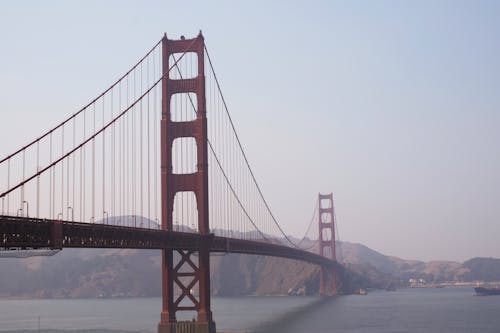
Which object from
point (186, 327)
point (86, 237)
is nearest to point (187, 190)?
point (186, 327)

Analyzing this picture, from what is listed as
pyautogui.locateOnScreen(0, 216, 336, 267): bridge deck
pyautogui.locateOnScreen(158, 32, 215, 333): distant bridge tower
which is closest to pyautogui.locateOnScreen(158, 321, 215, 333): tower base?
pyautogui.locateOnScreen(158, 32, 215, 333): distant bridge tower

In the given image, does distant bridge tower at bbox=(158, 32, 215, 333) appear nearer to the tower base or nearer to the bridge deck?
the tower base

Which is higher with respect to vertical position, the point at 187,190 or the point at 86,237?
the point at 187,190

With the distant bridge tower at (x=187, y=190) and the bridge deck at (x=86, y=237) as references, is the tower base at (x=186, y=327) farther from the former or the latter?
the bridge deck at (x=86, y=237)

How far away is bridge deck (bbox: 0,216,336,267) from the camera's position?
37.2 m

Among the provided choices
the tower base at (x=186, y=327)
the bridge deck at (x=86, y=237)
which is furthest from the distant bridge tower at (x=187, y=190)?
the bridge deck at (x=86, y=237)

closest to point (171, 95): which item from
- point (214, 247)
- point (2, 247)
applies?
point (214, 247)

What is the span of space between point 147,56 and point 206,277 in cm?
1838

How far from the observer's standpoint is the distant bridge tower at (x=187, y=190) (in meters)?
60.2

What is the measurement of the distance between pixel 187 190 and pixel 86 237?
17467 mm

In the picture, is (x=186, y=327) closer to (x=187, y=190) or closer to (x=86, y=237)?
(x=187, y=190)

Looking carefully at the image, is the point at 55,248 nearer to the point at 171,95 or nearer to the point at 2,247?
the point at 2,247

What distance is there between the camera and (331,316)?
365 feet

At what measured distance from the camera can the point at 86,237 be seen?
44938 mm
